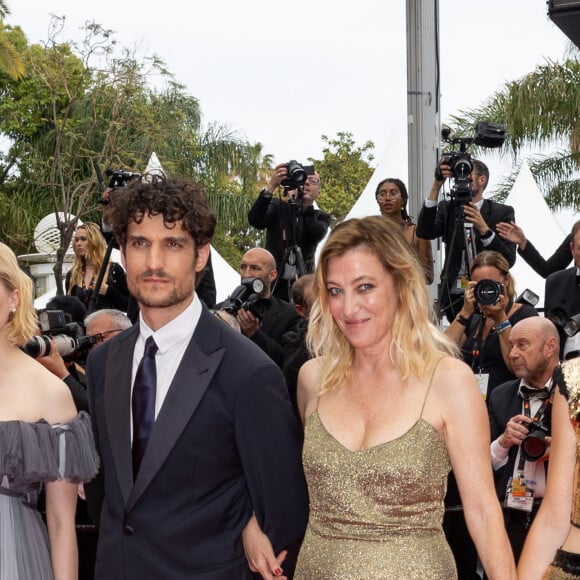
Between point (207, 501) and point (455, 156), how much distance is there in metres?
4.18

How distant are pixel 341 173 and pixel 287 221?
26.2m

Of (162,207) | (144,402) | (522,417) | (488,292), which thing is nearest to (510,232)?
(488,292)

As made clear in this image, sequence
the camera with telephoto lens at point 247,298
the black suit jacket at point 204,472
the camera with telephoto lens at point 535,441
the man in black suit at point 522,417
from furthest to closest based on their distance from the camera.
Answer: the camera with telephoto lens at point 247,298 → the man in black suit at point 522,417 → the camera with telephoto lens at point 535,441 → the black suit jacket at point 204,472

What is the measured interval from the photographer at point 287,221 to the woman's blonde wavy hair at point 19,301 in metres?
3.93

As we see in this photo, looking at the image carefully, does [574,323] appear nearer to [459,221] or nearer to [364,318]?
[364,318]

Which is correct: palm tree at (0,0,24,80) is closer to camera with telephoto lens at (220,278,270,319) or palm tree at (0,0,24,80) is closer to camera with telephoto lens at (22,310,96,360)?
camera with telephoto lens at (220,278,270,319)

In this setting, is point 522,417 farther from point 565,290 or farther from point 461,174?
point 461,174

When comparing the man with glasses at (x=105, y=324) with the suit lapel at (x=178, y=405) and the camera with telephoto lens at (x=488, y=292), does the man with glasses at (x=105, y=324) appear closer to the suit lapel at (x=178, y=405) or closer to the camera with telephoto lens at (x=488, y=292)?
the camera with telephoto lens at (x=488, y=292)

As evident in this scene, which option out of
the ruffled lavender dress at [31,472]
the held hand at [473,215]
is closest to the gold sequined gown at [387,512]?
the ruffled lavender dress at [31,472]

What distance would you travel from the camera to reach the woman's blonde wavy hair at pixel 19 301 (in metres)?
3.36

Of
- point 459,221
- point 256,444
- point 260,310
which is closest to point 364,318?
point 256,444

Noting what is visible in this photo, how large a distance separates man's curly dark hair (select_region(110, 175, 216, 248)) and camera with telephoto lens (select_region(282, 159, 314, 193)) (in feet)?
13.4

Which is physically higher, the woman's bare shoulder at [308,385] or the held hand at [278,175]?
the held hand at [278,175]

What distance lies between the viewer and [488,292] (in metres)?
5.63
